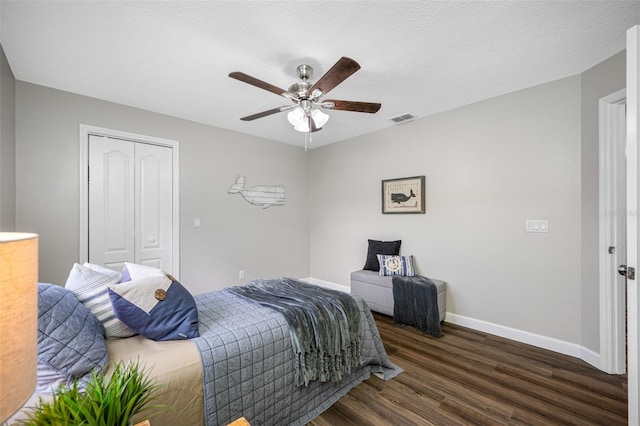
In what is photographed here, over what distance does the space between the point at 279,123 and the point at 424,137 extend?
194cm

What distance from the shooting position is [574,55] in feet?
7.08

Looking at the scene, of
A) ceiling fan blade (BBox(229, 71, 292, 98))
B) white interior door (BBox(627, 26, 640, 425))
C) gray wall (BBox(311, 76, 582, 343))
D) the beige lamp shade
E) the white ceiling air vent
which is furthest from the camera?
the white ceiling air vent

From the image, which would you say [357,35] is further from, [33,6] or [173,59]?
[33,6]

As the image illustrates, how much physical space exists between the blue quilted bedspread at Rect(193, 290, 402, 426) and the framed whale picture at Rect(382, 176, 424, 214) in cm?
229

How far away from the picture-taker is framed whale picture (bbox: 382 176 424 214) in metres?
3.51

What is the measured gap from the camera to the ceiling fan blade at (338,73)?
1609mm

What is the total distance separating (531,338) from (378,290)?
1.59m

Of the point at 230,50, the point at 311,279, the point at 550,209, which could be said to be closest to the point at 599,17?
the point at 550,209

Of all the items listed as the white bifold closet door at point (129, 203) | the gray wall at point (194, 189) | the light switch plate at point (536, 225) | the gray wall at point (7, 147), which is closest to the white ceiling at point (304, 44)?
the gray wall at point (7, 147)

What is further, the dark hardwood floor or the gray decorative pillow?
the dark hardwood floor

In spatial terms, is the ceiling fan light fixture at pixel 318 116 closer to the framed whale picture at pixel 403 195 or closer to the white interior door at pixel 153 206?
the framed whale picture at pixel 403 195

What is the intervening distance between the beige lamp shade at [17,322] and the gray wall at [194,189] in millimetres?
2830

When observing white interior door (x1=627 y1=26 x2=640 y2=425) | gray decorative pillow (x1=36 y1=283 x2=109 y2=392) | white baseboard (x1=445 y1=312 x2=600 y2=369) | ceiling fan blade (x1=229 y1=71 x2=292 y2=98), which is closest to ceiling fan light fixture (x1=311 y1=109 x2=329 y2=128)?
ceiling fan blade (x1=229 y1=71 x2=292 y2=98)

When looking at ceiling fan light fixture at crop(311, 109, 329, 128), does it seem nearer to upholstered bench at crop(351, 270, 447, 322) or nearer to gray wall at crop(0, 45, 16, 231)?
upholstered bench at crop(351, 270, 447, 322)
